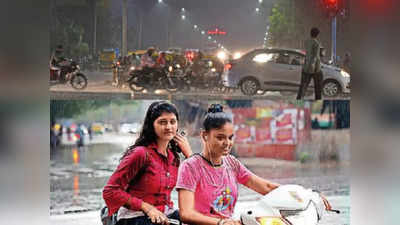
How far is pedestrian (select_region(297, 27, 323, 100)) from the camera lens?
3.78m

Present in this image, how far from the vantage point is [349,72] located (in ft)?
12.8

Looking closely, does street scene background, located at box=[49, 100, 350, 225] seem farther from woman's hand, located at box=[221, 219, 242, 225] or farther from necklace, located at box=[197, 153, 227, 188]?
woman's hand, located at box=[221, 219, 242, 225]

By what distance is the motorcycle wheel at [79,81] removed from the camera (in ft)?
11.5

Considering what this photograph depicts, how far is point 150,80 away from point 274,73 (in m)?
0.86

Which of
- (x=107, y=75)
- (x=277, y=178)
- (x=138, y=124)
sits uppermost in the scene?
(x=107, y=75)

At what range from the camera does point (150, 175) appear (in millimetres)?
2910

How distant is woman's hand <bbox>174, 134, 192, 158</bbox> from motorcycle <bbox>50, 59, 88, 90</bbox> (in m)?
0.86

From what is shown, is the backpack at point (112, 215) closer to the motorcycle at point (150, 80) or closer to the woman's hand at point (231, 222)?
the woman's hand at point (231, 222)

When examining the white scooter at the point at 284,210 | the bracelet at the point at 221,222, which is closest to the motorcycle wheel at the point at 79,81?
the bracelet at the point at 221,222

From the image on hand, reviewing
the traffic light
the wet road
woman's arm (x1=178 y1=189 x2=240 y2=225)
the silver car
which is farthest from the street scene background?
the traffic light
